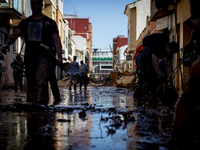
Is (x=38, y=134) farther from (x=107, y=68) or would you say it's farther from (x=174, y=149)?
(x=107, y=68)

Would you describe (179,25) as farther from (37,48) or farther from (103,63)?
(103,63)

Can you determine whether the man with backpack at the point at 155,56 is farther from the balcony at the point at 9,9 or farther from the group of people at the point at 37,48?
the balcony at the point at 9,9

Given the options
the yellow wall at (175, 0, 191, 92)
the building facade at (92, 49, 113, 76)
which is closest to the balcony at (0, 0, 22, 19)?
the yellow wall at (175, 0, 191, 92)

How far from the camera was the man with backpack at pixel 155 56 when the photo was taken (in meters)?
7.23

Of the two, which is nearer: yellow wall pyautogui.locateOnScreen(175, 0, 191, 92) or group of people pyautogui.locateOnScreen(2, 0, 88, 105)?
group of people pyautogui.locateOnScreen(2, 0, 88, 105)

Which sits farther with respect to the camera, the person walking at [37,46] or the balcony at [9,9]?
the balcony at [9,9]

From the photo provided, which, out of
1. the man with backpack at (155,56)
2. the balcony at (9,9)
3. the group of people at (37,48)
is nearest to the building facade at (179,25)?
the man with backpack at (155,56)

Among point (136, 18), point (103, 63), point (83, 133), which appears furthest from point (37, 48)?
point (103, 63)

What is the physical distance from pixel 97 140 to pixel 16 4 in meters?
23.1

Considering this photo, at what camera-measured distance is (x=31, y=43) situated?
616cm

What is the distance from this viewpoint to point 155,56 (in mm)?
7215

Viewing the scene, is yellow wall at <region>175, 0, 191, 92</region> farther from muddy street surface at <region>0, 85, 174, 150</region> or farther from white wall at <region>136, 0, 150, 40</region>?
white wall at <region>136, 0, 150, 40</region>

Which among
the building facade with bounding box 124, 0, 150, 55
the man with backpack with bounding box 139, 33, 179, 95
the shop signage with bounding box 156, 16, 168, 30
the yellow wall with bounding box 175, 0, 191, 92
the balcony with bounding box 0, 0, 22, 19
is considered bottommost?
the man with backpack with bounding box 139, 33, 179, 95

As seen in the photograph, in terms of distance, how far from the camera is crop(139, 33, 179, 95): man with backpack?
23.7 feet
